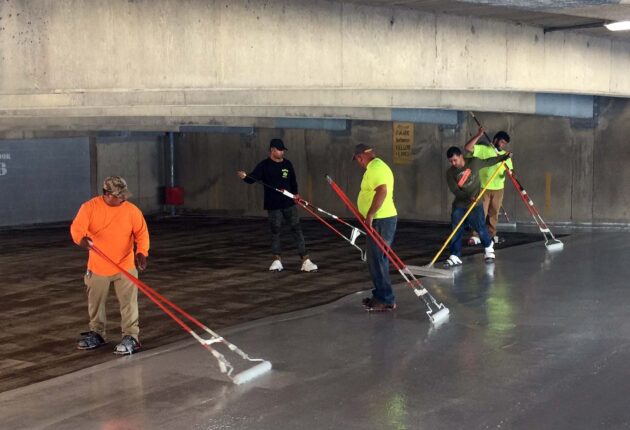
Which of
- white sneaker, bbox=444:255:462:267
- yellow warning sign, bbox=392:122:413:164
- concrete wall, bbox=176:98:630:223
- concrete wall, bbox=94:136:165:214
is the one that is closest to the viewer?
white sneaker, bbox=444:255:462:267

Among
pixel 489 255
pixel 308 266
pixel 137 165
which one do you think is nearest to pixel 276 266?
pixel 308 266

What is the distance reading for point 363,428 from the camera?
6.41 m

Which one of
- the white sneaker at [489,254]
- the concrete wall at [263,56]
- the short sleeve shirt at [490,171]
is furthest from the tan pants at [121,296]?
the short sleeve shirt at [490,171]

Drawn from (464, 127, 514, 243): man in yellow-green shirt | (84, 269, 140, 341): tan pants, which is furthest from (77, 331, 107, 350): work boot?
(464, 127, 514, 243): man in yellow-green shirt

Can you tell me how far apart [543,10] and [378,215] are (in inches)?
125

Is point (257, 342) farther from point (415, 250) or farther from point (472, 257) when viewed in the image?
point (415, 250)

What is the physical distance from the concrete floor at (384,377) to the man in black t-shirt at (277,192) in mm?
2884

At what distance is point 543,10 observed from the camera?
10.9 metres

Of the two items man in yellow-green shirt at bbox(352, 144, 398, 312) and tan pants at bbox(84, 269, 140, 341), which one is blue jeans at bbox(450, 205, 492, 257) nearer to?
man in yellow-green shirt at bbox(352, 144, 398, 312)

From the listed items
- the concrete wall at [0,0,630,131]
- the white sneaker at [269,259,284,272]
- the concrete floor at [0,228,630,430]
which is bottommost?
the concrete floor at [0,228,630,430]

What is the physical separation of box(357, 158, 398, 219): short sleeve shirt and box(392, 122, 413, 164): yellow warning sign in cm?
1211

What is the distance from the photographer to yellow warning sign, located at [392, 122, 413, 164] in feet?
73.8

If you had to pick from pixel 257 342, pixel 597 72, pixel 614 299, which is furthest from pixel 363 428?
pixel 597 72

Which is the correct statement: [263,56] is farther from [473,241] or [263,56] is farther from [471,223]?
[473,241]
